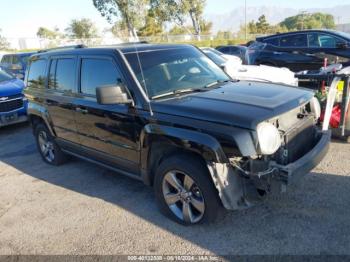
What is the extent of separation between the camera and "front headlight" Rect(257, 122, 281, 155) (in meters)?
3.13

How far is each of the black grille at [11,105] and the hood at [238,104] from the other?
6.26 metres

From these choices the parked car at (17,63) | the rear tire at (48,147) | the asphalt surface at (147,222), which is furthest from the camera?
the parked car at (17,63)

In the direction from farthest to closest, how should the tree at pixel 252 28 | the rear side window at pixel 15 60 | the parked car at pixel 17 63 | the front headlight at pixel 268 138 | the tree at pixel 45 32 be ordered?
the tree at pixel 45 32, the tree at pixel 252 28, the rear side window at pixel 15 60, the parked car at pixel 17 63, the front headlight at pixel 268 138

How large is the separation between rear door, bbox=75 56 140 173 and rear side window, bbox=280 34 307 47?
7.63 m

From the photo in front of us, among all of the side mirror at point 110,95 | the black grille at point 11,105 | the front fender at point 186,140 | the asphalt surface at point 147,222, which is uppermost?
the side mirror at point 110,95

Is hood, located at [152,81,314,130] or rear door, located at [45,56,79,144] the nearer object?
hood, located at [152,81,314,130]

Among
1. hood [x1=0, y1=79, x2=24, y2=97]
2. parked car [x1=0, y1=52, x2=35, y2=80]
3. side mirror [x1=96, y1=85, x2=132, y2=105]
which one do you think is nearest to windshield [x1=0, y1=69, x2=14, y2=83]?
hood [x1=0, y1=79, x2=24, y2=97]

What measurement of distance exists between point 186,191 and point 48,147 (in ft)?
11.3

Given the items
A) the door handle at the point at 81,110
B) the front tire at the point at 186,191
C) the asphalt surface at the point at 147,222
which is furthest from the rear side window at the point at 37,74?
the front tire at the point at 186,191

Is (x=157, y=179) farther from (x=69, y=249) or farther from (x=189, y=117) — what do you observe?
(x=69, y=249)

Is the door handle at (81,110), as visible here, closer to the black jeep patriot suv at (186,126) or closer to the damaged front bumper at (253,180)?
the black jeep patriot suv at (186,126)

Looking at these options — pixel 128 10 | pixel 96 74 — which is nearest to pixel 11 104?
pixel 96 74

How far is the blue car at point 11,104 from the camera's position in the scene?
8609mm

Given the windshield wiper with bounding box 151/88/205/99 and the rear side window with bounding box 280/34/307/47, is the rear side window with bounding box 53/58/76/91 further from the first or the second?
the rear side window with bounding box 280/34/307/47
